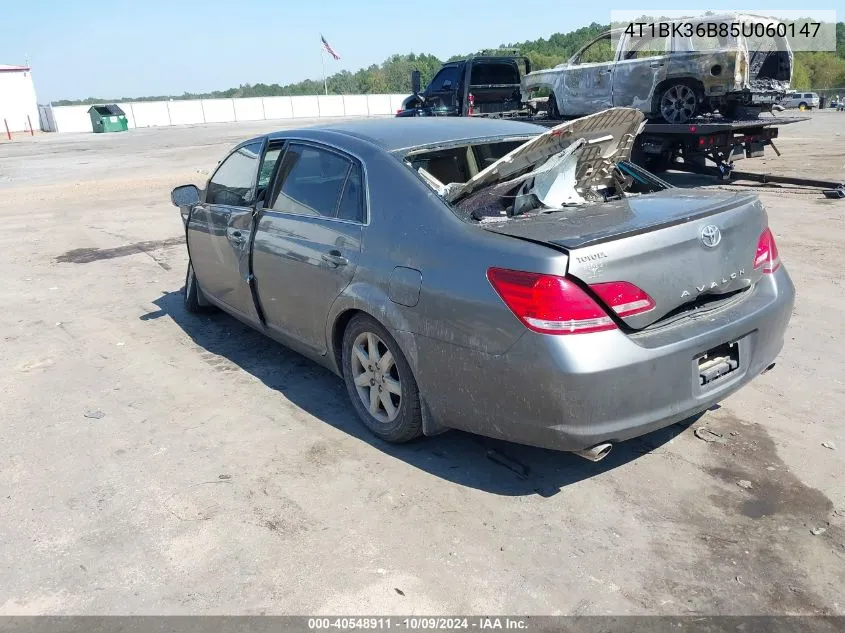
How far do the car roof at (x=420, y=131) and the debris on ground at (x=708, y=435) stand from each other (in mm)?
1938

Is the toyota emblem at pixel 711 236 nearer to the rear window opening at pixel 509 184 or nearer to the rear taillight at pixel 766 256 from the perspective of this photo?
the rear taillight at pixel 766 256

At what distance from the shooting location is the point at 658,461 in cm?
343

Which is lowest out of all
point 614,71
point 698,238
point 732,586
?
point 732,586

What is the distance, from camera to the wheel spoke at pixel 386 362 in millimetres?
3518

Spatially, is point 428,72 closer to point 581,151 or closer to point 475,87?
point 475,87

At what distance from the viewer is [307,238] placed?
3951mm

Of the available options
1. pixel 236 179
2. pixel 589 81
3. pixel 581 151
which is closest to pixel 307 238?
pixel 236 179

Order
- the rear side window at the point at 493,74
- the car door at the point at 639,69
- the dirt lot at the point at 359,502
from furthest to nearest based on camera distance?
the rear side window at the point at 493,74, the car door at the point at 639,69, the dirt lot at the point at 359,502

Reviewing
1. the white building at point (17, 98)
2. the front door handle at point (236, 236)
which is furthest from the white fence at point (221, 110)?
the front door handle at point (236, 236)

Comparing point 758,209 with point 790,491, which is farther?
point 758,209

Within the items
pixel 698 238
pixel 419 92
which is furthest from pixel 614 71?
pixel 698 238

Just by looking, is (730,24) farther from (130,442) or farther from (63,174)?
(63,174)

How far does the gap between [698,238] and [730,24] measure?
937cm

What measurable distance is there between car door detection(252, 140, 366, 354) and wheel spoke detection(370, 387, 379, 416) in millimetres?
482
